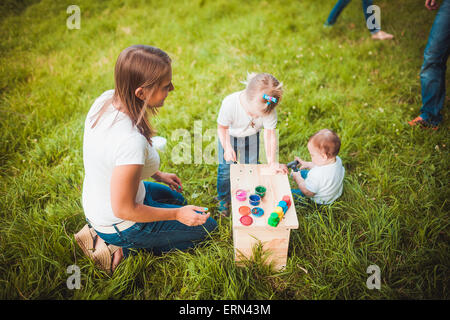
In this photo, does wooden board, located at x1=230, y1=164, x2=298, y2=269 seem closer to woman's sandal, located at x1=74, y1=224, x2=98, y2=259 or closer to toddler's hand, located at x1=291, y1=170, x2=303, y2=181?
toddler's hand, located at x1=291, y1=170, x2=303, y2=181

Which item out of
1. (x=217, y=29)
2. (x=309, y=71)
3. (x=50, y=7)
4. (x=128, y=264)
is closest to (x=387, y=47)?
(x=309, y=71)

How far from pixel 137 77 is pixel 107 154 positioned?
48 cm

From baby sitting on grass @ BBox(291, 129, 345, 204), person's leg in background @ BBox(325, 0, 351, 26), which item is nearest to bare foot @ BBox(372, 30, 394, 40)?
person's leg in background @ BBox(325, 0, 351, 26)

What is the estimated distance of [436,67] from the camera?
3.13 meters

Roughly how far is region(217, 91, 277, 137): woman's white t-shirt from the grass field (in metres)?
0.66

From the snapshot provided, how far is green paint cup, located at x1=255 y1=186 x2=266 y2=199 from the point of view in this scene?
82.9 inches

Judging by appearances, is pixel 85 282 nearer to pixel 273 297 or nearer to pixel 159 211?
pixel 159 211

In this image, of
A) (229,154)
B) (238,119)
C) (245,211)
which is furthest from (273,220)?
(238,119)

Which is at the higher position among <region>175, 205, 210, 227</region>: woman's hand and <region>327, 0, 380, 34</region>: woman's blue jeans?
<region>327, 0, 380, 34</region>: woman's blue jeans

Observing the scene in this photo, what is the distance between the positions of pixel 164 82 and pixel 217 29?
149 inches

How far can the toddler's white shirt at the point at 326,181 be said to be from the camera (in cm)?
240

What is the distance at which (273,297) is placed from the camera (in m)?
1.97

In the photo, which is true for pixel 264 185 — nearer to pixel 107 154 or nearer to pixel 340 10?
pixel 107 154

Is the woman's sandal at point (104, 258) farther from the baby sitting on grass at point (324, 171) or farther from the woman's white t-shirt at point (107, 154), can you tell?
the baby sitting on grass at point (324, 171)
